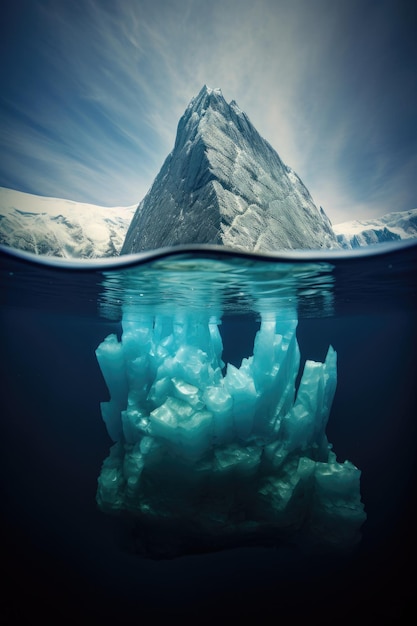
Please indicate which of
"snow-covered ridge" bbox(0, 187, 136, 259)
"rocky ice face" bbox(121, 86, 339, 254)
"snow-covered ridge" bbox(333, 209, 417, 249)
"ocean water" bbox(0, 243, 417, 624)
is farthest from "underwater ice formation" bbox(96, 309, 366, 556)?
"snow-covered ridge" bbox(0, 187, 136, 259)

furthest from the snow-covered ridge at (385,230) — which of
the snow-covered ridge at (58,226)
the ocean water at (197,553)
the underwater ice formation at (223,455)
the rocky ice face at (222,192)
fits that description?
the snow-covered ridge at (58,226)

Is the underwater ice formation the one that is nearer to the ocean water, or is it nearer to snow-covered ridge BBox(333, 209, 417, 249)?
the ocean water

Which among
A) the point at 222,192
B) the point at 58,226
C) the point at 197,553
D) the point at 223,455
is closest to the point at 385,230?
the point at 222,192

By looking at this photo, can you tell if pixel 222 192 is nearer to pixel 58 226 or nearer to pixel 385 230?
pixel 385 230

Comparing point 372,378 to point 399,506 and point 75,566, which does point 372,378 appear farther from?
point 75,566

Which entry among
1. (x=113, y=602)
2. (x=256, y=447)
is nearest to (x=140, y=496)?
(x=256, y=447)

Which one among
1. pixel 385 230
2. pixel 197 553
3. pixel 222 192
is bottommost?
pixel 197 553

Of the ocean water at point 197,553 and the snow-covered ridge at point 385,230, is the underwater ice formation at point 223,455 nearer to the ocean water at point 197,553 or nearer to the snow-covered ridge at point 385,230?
the ocean water at point 197,553
